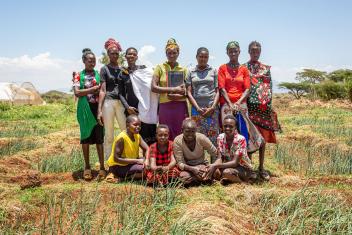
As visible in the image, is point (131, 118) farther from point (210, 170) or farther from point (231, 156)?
point (231, 156)

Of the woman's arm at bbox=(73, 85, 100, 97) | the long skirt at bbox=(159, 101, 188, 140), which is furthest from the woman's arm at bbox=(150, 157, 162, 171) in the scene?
the woman's arm at bbox=(73, 85, 100, 97)

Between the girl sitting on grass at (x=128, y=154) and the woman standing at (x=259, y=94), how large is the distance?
5.14 ft

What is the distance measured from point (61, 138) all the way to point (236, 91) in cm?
626

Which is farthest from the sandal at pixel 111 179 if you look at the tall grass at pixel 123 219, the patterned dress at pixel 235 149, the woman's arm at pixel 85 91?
the patterned dress at pixel 235 149

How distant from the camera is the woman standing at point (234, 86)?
498cm

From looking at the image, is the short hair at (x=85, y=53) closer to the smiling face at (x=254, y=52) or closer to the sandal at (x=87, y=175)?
the sandal at (x=87, y=175)

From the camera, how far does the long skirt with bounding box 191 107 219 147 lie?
506cm

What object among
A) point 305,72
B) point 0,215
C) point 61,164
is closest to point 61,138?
point 61,164

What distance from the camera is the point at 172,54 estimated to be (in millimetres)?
4914

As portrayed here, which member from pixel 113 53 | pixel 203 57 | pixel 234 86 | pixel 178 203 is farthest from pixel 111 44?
pixel 178 203

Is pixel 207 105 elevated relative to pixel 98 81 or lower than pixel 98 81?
lower

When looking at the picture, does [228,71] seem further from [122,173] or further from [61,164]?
[61,164]

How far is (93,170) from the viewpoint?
5.77 meters

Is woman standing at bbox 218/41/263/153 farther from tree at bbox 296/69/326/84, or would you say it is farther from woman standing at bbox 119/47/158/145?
tree at bbox 296/69/326/84
